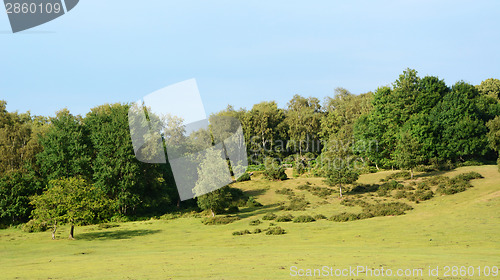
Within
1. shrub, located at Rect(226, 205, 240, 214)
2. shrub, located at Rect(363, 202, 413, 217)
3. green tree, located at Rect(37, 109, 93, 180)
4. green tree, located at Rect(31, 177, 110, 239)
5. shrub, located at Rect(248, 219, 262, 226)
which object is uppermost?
green tree, located at Rect(37, 109, 93, 180)

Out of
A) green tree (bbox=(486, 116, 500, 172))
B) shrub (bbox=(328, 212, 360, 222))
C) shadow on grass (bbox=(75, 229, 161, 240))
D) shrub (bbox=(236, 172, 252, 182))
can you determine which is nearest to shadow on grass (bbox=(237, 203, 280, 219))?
shrub (bbox=(328, 212, 360, 222))

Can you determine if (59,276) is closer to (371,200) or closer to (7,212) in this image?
(7,212)

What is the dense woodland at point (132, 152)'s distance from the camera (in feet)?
174

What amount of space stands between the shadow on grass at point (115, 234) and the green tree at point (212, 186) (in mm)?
8305

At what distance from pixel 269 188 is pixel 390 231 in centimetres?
3521

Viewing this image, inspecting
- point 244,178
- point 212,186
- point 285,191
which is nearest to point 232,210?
point 212,186

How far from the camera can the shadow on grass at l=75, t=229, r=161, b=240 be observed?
42.8 m

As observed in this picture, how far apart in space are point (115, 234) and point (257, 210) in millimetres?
19719

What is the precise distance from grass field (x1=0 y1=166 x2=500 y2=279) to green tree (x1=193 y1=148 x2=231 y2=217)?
9.51 feet

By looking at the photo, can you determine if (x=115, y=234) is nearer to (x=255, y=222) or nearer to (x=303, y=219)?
(x=255, y=222)

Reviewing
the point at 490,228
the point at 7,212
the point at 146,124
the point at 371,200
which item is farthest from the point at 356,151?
the point at 7,212

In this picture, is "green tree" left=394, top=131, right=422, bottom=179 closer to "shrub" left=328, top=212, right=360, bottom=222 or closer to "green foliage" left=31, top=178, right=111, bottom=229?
"shrub" left=328, top=212, right=360, bottom=222

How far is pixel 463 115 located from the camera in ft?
230

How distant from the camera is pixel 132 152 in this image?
190 feet
